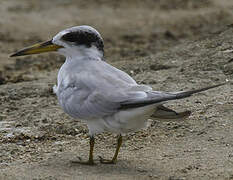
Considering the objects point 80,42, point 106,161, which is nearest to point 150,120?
point 106,161

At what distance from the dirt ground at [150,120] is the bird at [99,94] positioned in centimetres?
35

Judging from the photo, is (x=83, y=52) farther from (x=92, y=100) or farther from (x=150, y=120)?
(x=150, y=120)

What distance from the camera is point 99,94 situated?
516 centimetres

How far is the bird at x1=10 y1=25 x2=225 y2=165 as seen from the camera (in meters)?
4.97

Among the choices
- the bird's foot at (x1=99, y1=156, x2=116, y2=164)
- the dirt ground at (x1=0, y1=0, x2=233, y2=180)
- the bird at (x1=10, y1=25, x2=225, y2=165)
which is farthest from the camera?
the bird's foot at (x1=99, y1=156, x2=116, y2=164)

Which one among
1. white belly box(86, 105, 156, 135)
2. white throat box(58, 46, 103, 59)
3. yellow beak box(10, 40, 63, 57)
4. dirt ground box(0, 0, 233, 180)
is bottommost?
dirt ground box(0, 0, 233, 180)

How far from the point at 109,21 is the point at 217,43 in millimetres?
4764

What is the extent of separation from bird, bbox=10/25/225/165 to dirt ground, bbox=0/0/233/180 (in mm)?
351

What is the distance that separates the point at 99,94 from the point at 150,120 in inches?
52.0

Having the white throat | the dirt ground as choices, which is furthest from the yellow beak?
the dirt ground

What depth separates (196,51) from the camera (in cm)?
819

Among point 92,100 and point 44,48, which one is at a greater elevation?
point 44,48

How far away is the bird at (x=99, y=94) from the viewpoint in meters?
4.97

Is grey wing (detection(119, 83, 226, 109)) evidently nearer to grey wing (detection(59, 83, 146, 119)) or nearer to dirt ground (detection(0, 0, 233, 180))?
grey wing (detection(59, 83, 146, 119))
